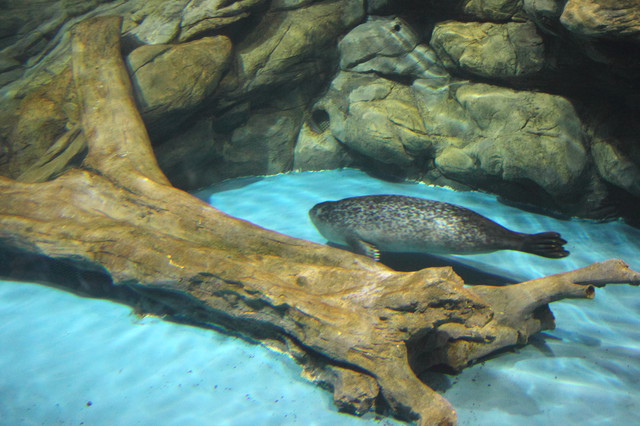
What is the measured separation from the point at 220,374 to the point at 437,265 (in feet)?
8.39

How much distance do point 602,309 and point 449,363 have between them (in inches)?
73.7

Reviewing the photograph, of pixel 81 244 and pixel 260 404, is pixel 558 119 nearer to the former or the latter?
pixel 260 404

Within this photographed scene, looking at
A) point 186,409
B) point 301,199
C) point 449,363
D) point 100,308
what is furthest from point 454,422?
point 301,199

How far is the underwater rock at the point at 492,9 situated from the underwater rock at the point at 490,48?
0.34 ft

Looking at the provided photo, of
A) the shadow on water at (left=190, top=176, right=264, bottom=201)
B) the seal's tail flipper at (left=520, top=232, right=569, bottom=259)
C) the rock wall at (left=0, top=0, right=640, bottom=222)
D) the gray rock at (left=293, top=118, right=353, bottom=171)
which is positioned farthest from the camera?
the gray rock at (left=293, top=118, right=353, bottom=171)

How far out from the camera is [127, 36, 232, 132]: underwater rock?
5387 millimetres

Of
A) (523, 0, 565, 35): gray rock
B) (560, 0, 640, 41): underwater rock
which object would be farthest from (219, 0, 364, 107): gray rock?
(560, 0, 640, 41): underwater rock

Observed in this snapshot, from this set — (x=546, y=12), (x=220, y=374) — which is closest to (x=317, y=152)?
(x=546, y=12)

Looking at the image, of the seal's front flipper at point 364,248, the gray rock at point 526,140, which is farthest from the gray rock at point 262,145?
the seal's front flipper at point 364,248

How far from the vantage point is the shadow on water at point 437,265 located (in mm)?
4000

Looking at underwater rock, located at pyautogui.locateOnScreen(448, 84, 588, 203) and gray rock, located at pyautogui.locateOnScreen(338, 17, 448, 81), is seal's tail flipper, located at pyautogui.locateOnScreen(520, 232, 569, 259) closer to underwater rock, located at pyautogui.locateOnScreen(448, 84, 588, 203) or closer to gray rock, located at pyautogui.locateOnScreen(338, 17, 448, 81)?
underwater rock, located at pyautogui.locateOnScreen(448, 84, 588, 203)

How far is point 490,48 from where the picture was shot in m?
5.48

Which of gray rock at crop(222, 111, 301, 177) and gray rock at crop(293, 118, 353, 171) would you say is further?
gray rock at crop(293, 118, 353, 171)

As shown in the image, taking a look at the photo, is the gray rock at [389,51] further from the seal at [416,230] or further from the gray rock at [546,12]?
the seal at [416,230]
